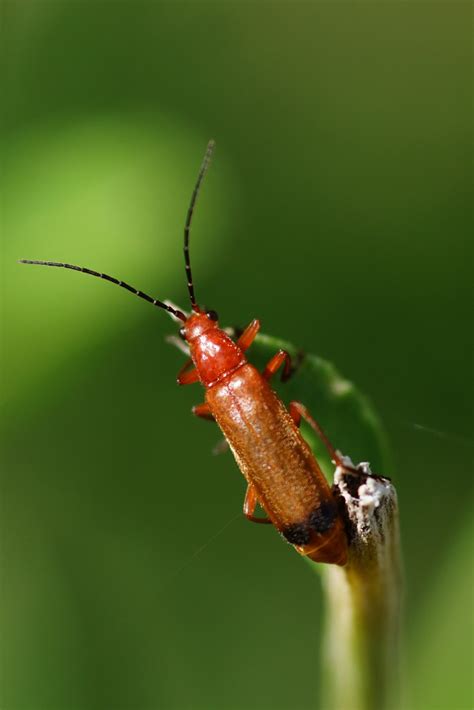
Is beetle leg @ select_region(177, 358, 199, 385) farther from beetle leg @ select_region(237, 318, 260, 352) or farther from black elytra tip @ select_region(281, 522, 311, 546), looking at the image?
black elytra tip @ select_region(281, 522, 311, 546)

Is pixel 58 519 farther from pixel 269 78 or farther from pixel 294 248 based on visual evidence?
pixel 269 78

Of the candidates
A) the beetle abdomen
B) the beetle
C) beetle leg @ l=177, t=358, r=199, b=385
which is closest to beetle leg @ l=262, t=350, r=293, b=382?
the beetle

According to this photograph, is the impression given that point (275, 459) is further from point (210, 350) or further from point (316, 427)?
point (210, 350)

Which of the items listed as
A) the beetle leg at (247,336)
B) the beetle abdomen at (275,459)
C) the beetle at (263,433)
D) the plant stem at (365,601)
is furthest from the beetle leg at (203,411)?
the plant stem at (365,601)

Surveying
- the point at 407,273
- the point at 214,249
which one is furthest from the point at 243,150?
the point at 407,273

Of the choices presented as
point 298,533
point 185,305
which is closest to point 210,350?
point 185,305

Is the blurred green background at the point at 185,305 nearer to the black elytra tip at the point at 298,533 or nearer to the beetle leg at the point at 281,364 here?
the black elytra tip at the point at 298,533
